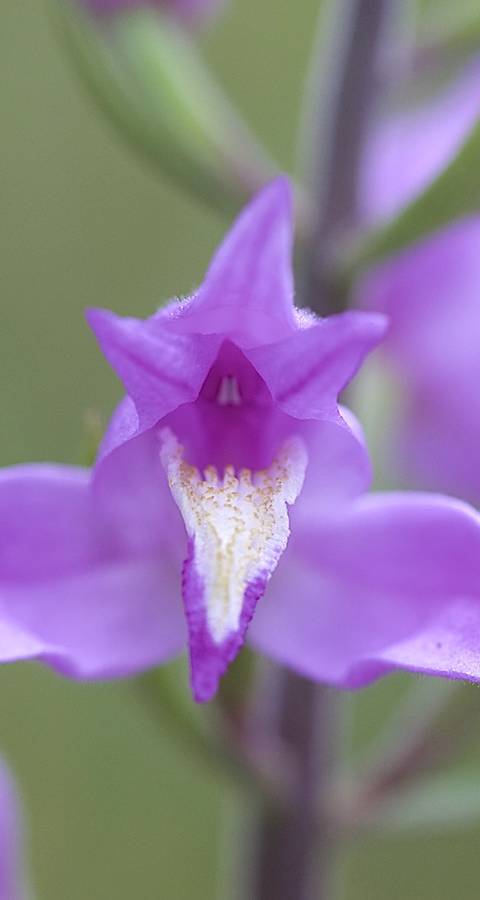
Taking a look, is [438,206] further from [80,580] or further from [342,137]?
[80,580]

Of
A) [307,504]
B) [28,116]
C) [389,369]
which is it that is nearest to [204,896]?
[389,369]

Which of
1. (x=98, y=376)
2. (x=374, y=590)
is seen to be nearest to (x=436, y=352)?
(x=374, y=590)

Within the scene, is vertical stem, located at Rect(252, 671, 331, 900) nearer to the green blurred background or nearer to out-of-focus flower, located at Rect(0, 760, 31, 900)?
out-of-focus flower, located at Rect(0, 760, 31, 900)

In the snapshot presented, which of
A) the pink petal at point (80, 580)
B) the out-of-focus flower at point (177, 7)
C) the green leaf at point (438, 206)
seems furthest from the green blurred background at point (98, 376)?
the pink petal at point (80, 580)

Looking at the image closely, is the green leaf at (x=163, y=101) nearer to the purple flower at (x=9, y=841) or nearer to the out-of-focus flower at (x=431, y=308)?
the out-of-focus flower at (x=431, y=308)

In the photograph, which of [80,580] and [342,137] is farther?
[342,137]

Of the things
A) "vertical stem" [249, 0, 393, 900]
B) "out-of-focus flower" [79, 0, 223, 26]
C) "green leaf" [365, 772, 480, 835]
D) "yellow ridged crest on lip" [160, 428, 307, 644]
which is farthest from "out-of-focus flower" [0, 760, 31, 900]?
"out-of-focus flower" [79, 0, 223, 26]

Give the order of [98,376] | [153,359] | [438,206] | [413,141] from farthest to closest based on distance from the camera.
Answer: [98,376]
[413,141]
[438,206]
[153,359]
